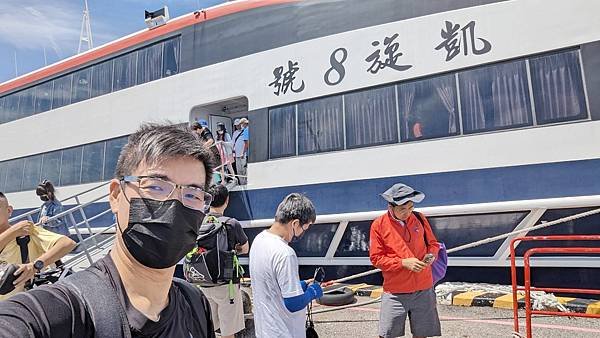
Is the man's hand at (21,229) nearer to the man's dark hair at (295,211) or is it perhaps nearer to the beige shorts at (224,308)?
the beige shorts at (224,308)

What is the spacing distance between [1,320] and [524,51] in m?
6.26

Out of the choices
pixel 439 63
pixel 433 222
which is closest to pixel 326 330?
pixel 433 222

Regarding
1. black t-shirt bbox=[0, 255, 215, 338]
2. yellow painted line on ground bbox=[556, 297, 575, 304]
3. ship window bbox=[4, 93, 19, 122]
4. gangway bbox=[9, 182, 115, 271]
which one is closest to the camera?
black t-shirt bbox=[0, 255, 215, 338]

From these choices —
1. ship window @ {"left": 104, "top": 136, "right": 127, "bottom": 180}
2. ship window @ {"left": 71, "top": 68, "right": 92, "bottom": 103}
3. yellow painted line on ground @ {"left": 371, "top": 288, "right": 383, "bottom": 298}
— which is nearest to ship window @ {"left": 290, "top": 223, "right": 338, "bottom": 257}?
yellow painted line on ground @ {"left": 371, "top": 288, "right": 383, "bottom": 298}

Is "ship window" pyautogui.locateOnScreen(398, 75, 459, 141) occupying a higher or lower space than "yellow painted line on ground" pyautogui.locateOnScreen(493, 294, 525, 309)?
higher

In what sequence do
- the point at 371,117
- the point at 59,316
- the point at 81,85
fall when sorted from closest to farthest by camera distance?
the point at 59,316
the point at 371,117
the point at 81,85

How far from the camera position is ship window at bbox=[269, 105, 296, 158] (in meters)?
7.77

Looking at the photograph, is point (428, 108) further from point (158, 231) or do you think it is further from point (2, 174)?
point (2, 174)

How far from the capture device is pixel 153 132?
1.34m

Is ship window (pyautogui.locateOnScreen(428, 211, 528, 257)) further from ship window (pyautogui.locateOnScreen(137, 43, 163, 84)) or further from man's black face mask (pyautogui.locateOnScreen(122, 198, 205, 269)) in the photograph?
ship window (pyautogui.locateOnScreen(137, 43, 163, 84))

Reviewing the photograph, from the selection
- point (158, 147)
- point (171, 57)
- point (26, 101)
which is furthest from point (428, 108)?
point (26, 101)

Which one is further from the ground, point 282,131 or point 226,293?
point 282,131

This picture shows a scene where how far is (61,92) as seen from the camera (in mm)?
12234

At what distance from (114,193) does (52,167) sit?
479 inches
